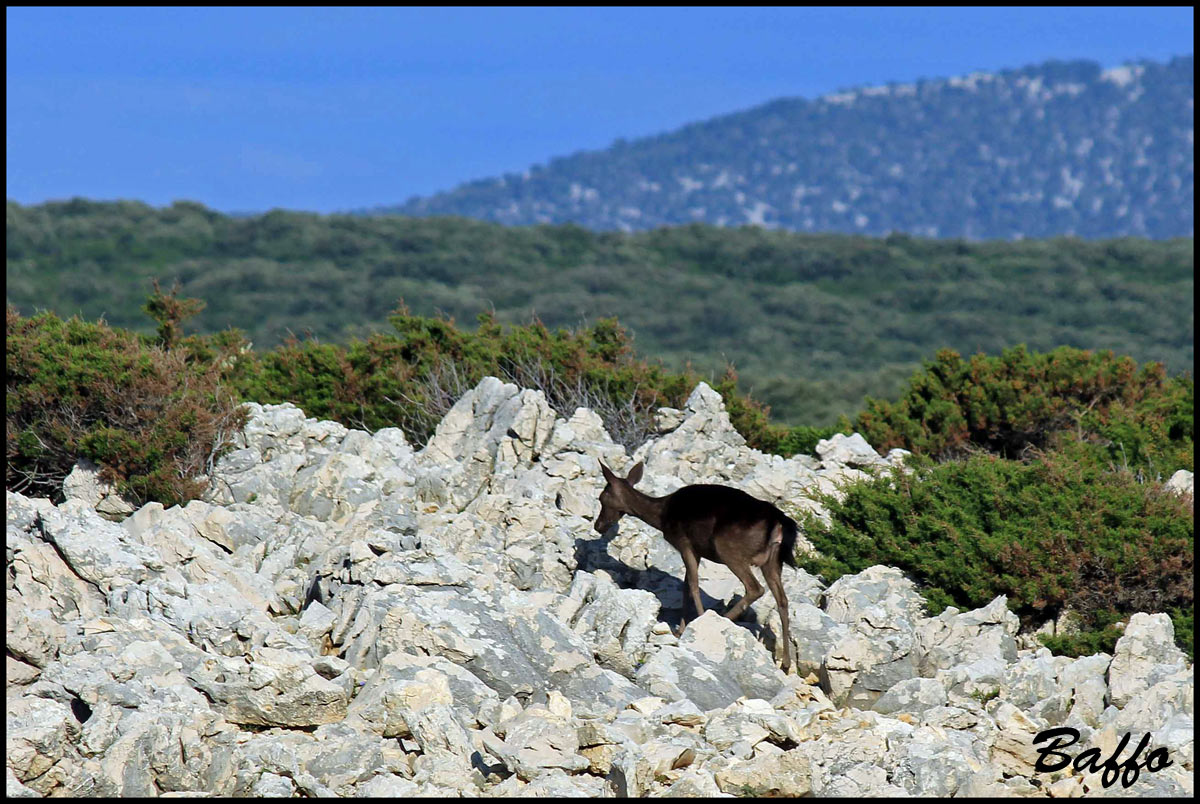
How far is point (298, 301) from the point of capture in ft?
233

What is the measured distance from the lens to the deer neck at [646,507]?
35.1 ft

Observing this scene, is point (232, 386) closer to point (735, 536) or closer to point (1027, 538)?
point (735, 536)

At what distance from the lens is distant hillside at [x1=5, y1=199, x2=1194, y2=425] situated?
66.8 m

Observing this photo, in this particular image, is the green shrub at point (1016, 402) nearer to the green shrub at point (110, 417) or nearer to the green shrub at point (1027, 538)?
the green shrub at point (1027, 538)

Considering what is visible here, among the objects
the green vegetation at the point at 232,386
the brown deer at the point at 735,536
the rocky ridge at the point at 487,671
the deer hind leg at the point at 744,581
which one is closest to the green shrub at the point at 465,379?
the green vegetation at the point at 232,386

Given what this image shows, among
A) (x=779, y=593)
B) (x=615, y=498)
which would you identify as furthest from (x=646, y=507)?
(x=779, y=593)

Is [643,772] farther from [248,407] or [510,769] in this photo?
[248,407]

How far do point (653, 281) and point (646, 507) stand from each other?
224ft

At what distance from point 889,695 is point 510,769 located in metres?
2.92

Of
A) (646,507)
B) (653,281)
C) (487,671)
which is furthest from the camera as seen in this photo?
(653,281)

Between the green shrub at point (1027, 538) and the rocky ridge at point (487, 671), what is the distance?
21.4 inches

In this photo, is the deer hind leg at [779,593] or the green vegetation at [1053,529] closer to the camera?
the deer hind leg at [779,593]

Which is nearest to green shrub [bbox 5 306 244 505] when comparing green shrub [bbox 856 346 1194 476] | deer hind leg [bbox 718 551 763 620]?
deer hind leg [bbox 718 551 763 620]

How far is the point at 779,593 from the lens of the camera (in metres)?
9.71
